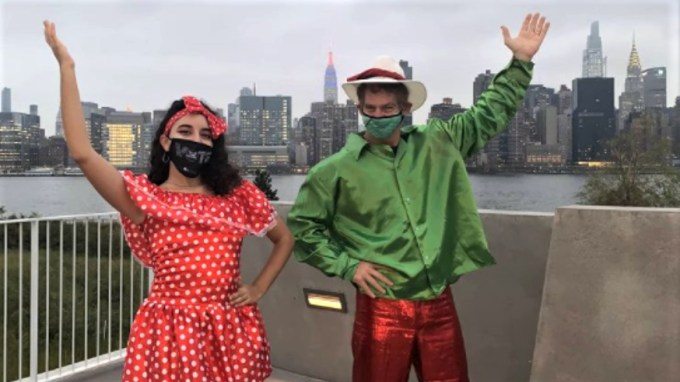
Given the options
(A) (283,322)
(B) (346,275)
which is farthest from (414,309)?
(A) (283,322)

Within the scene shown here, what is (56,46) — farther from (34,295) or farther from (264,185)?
(264,185)

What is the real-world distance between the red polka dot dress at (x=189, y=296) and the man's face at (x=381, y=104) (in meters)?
0.55

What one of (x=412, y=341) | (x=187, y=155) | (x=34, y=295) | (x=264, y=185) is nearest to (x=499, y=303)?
(x=412, y=341)

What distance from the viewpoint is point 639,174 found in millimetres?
33375

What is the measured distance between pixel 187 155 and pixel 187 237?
249mm

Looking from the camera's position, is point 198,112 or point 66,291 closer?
point 198,112

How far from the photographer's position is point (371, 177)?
2.08m

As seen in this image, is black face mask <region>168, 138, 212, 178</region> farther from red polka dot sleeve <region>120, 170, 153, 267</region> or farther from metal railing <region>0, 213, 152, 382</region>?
metal railing <region>0, 213, 152, 382</region>

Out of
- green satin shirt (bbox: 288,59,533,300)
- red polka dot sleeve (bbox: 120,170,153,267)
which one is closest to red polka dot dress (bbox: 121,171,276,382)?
red polka dot sleeve (bbox: 120,170,153,267)

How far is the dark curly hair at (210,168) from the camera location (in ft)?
6.51

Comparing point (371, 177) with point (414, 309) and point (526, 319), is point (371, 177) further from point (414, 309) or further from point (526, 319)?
point (526, 319)

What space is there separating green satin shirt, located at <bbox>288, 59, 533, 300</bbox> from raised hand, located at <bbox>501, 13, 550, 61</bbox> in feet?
0.12

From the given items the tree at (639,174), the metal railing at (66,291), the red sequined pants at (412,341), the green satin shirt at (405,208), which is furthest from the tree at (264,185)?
the tree at (639,174)

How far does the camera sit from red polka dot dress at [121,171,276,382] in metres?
1.79
